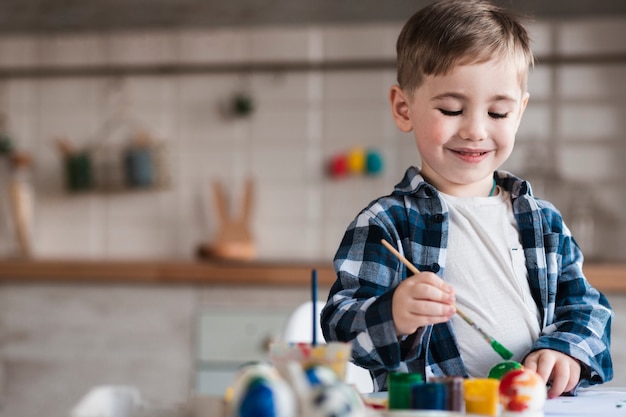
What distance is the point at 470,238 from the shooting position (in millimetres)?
1046

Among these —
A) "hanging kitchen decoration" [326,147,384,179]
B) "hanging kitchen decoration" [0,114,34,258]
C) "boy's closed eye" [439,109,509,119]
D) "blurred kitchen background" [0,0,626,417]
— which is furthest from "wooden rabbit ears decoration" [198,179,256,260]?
"boy's closed eye" [439,109,509,119]

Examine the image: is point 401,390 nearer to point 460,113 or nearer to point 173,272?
point 460,113

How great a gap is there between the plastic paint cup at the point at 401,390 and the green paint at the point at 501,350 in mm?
259

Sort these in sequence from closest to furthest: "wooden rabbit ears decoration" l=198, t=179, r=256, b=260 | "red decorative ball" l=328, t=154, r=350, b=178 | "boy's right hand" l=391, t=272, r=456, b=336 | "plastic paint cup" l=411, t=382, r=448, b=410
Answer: "plastic paint cup" l=411, t=382, r=448, b=410 → "boy's right hand" l=391, t=272, r=456, b=336 → "wooden rabbit ears decoration" l=198, t=179, r=256, b=260 → "red decorative ball" l=328, t=154, r=350, b=178

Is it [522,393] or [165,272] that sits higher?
[522,393]

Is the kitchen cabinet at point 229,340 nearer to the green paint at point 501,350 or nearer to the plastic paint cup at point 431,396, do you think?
the green paint at point 501,350

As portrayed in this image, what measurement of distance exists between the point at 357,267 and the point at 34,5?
2863 millimetres

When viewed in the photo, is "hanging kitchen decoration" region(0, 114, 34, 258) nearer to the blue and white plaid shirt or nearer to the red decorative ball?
the red decorative ball

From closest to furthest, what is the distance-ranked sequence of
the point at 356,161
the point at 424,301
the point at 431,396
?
the point at 431,396 < the point at 424,301 < the point at 356,161

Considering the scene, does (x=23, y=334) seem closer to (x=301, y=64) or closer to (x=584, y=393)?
(x=301, y=64)

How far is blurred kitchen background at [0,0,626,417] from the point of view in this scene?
3.14m

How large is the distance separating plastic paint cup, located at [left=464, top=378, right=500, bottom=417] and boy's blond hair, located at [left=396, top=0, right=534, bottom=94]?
0.42 metres

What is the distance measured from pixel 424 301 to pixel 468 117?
28 cm

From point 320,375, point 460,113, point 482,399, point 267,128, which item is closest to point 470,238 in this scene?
point 460,113
